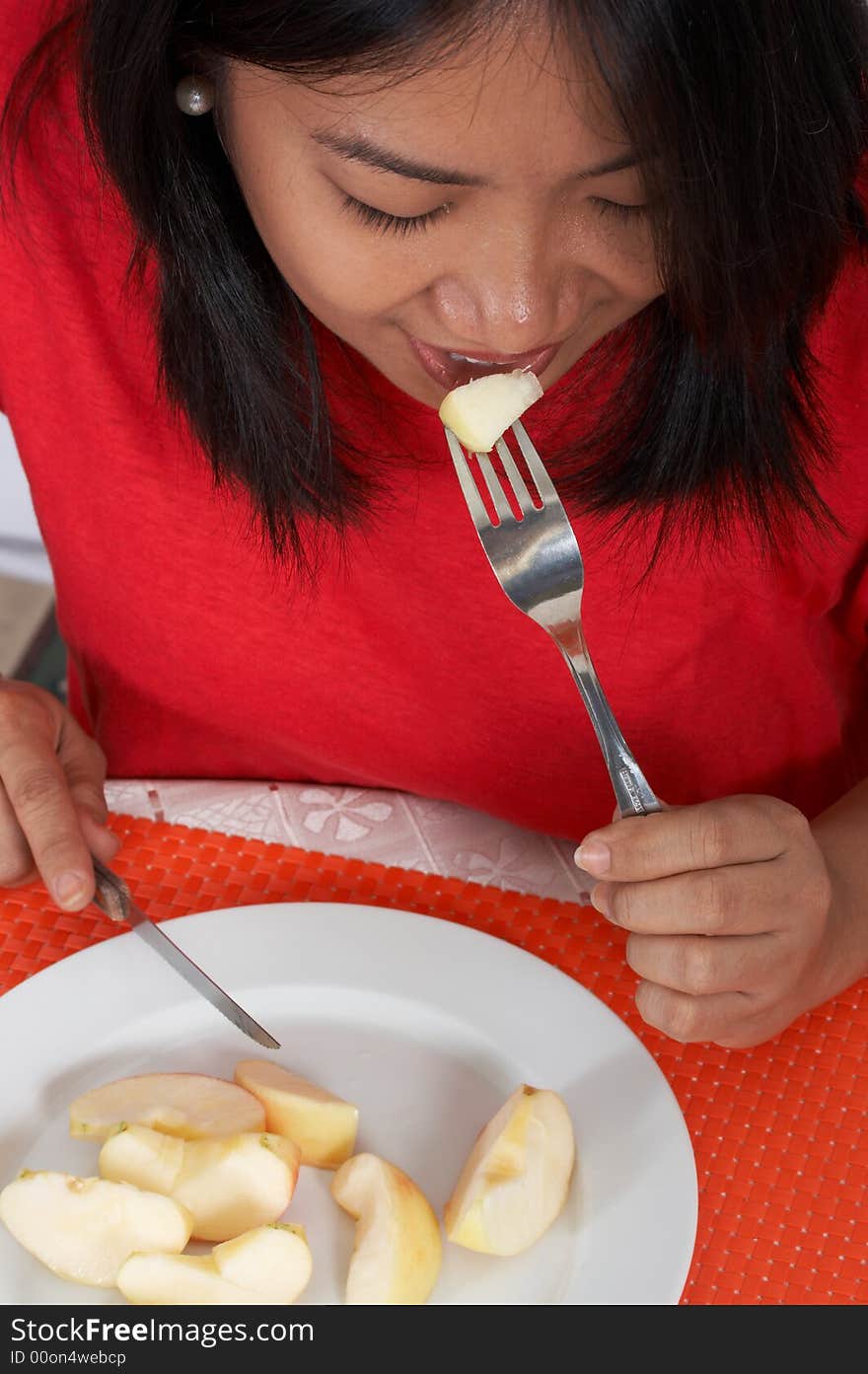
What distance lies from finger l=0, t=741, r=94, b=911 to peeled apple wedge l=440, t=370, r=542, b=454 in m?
0.39

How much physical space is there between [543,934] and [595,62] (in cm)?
56

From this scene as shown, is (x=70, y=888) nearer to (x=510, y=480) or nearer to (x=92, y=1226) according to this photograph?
(x=92, y=1226)

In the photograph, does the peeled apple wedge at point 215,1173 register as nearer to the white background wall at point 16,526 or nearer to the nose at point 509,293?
the nose at point 509,293

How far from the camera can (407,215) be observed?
73 centimetres

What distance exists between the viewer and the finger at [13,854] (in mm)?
990

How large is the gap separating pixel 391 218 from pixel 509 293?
0.23 ft

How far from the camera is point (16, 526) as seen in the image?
6.99 ft

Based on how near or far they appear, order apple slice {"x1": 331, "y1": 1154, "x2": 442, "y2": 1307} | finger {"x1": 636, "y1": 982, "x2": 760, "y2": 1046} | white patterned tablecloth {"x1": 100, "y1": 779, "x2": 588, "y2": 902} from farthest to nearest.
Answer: white patterned tablecloth {"x1": 100, "y1": 779, "x2": 588, "y2": 902}, finger {"x1": 636, "y1": 982, "x2": 760, "y2": 1046}, apple slice {"x1": 331, "y1": 1154, "x2": 442, "y2": 1307}

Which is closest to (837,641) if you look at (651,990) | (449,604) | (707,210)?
(449,604)

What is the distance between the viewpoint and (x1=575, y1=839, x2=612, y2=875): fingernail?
804mm

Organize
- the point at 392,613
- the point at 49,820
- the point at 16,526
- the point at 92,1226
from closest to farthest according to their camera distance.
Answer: the point at 92,1226
the point at 49,820
the point at 392,613
the point at 16,526

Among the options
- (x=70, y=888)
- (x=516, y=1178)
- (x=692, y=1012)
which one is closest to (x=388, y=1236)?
(x=516, y=1178)

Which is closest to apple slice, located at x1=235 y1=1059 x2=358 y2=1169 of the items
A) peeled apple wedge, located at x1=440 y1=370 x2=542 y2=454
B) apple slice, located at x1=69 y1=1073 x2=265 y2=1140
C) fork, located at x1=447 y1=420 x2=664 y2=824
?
apple slice, located at x1=69 y1=1073 x2=265 y2=1140

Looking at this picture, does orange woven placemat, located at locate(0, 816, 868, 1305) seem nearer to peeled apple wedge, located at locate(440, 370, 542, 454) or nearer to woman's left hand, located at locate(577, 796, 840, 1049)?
woman's left hand, located at locate(577, 796, 840, 1049)
